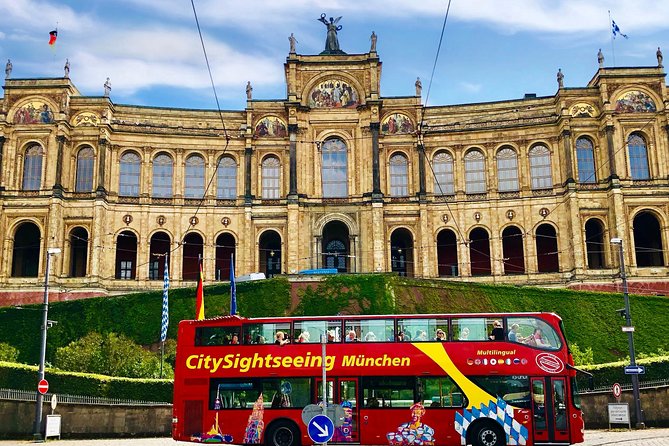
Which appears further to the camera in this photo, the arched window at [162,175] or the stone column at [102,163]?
the arched window at [162,175]

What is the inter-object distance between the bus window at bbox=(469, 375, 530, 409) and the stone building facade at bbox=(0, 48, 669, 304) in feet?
116

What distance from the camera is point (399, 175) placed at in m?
60.2

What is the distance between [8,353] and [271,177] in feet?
84.9

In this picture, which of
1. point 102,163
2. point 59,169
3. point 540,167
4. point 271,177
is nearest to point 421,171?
point 540,167

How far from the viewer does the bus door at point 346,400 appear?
2166cm

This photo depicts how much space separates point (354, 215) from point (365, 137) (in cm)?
671

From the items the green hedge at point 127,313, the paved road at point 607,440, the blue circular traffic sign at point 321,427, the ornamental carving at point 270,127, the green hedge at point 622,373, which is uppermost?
the ornamental carving at point 270,127

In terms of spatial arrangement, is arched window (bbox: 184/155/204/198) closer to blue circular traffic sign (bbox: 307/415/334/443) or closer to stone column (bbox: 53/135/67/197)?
stone column (bbox: 53/135/67/197)

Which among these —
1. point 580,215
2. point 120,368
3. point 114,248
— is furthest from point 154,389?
point 580,215

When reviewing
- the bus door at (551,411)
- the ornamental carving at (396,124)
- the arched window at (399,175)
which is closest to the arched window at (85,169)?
the ornamental carving at (396,124)

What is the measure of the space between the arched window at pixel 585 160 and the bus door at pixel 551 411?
130 ft

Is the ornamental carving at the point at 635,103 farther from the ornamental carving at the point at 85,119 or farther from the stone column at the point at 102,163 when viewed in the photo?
the ornamental carving at the point at 85,119

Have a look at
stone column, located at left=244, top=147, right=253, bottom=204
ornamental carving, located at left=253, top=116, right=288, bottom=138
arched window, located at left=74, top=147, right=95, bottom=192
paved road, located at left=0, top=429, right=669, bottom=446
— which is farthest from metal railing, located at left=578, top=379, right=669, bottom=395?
arched window, located at left=74, top=147, right=95, bottom=192

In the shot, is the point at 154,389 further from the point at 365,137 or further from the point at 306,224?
the point at 365,137
